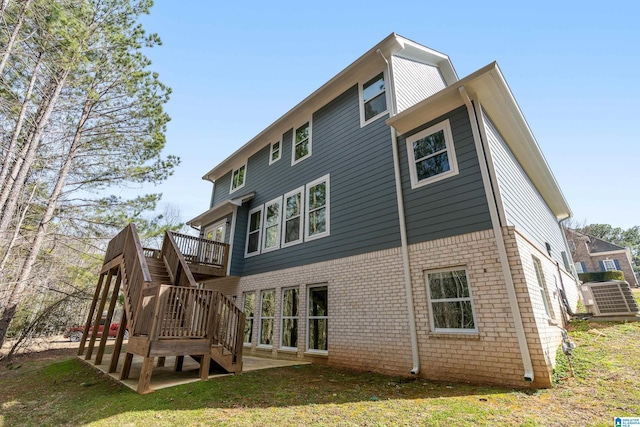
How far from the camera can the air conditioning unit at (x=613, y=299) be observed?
7969mm

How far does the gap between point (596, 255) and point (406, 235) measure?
102ft

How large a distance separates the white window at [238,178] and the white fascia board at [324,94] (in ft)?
0.91

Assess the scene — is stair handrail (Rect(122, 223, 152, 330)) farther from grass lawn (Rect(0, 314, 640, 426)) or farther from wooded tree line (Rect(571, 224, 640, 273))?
wooded tree line (Rect(571, 224, 640, 273))

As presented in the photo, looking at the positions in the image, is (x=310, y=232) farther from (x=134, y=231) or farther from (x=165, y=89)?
(x=165, y=89)

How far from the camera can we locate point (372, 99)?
919cm

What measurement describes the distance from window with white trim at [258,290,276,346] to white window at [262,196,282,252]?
5.80 feet

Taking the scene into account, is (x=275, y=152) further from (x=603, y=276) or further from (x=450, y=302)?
(x=603, y=276)

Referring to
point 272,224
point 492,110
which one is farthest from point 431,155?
point 272,224

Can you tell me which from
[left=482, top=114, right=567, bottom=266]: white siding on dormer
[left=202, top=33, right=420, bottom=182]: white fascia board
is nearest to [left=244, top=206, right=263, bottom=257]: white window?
[left=202, top=33, right=420, bottom=182]: white fascia board

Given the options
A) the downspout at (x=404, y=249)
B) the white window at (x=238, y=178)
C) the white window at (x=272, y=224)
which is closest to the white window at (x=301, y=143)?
the white window at (x=272, y=224)

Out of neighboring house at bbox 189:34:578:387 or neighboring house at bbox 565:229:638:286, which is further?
neighboring house at bbox 565:229:638:286

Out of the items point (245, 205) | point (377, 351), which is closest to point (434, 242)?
point (377, 351)

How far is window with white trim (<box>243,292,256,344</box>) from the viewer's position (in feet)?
36.1

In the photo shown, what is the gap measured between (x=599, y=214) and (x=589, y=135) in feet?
120
